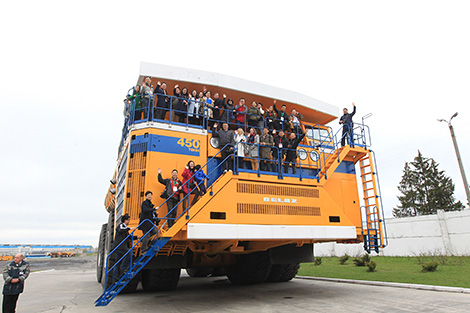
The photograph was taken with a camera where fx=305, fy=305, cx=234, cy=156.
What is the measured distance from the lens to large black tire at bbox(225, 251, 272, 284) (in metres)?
10.7

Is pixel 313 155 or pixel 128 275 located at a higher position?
pixel 313 155

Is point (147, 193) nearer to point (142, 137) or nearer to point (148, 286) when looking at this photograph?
point (142, 137)

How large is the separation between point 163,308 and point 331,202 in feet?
16.1

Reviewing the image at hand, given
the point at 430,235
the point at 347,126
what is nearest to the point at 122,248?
the point at 347,126

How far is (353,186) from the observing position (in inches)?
373

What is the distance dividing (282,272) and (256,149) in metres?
6.02

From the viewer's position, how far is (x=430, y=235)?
61.6 ft

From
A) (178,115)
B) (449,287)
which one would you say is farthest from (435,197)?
(178,115)

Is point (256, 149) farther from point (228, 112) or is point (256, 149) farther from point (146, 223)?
point (146, 223)

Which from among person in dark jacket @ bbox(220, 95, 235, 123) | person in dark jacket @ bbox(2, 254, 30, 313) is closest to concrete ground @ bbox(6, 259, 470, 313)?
person in dark jacket @ bbox(2, 254, 30, 313)

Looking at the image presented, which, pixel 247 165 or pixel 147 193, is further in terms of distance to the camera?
pixel 247 165

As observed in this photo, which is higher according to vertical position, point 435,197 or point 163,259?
point 435,197

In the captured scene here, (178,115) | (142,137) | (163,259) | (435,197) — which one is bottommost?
(163,259)

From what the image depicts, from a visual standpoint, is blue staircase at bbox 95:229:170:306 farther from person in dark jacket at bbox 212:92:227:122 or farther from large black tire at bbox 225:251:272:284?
large black tire at bbox 225:251:272:284
